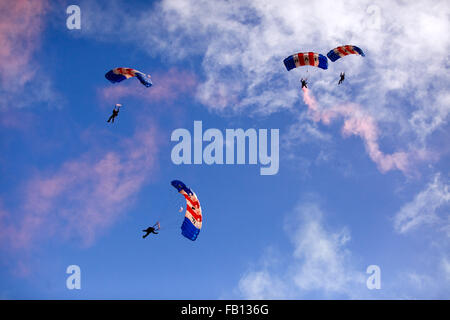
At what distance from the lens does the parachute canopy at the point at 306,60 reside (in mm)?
34062

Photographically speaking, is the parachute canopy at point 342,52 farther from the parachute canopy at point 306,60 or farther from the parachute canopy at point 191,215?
the parachute canopy at point 191,215

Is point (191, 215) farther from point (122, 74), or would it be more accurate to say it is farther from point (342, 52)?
point (342, 52)

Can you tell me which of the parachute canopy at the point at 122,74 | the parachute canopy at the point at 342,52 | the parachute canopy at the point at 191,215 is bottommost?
the parachute canopy at the point at 191,215

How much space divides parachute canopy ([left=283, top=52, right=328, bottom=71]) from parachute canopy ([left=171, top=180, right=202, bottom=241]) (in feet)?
42.0

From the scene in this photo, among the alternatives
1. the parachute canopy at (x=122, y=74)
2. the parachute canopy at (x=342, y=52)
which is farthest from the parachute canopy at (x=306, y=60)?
the parachute canopy at (x=122, y=74)

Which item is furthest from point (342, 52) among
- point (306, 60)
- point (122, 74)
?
point (122, 74)

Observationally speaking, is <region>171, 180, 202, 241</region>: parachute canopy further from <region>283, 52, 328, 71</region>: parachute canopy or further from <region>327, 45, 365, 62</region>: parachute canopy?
<region>327, 45, 365, 62</region>: parachute canopy

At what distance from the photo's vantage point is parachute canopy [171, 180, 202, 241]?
29.6 meters

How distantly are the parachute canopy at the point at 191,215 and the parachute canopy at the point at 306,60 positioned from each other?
42.0ft

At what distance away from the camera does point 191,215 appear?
30.5 metres

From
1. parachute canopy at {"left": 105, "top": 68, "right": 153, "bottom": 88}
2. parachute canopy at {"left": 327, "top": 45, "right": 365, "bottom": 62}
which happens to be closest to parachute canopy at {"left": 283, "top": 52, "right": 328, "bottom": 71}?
parachute canopy at {"left": 327, "top": 45, "right": 365, "bottom": 62}
